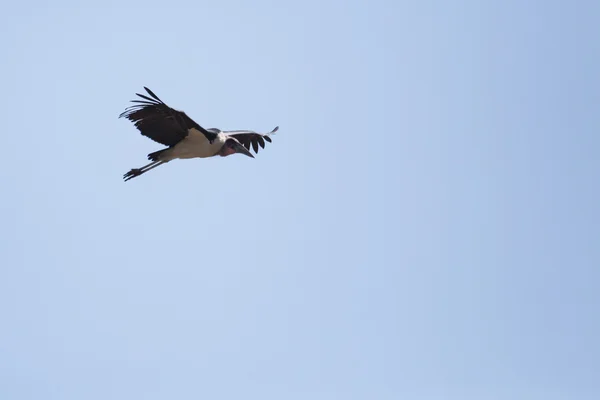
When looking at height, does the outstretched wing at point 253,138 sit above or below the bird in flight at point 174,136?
above

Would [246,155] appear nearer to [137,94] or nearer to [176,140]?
[176,140]

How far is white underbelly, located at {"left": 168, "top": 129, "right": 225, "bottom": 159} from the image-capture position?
33531 millimetres

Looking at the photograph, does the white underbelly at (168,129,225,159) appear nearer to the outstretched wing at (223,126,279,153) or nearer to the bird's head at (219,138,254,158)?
the bird's head at (219,138,254,158)

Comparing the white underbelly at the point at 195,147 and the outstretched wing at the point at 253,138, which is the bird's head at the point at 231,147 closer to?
the white underbelly at the point at 195,147

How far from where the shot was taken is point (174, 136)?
110 feet

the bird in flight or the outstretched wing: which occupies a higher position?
the outstretched wing

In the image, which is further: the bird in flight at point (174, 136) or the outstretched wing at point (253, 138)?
the outstretched wing at point (253, 138)

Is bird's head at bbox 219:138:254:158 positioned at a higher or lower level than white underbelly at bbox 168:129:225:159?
higher

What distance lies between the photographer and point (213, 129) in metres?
34.5

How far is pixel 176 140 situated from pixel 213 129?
1.43 metres

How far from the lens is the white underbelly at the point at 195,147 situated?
33531mm

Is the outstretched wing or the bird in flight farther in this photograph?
the outstretched wing

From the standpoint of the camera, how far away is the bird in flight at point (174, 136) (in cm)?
3192

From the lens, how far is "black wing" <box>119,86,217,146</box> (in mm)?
31594
